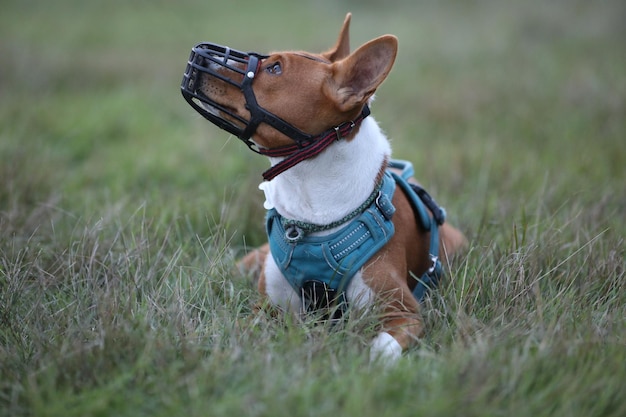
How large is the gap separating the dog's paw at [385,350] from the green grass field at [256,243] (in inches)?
2.5

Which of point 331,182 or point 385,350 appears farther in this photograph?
point 331,182

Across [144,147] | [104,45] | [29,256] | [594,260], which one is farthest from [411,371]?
[104,45]

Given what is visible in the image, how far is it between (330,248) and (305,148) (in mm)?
499

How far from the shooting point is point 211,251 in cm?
369

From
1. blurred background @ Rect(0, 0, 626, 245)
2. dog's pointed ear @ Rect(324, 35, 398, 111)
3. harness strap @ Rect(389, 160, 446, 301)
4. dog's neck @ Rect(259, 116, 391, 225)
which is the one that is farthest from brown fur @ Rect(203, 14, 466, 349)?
blurred background @ Rect(0, 0, 626, 245)

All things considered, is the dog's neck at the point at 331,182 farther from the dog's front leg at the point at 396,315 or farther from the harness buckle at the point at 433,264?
the harness buckle at the point at 433,264

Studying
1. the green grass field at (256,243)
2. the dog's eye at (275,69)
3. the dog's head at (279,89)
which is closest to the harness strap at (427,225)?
the green grass field at (256,243)

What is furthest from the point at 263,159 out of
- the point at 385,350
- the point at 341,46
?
the point at 385,350

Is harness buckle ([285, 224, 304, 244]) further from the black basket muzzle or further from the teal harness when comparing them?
the black basket muzzle

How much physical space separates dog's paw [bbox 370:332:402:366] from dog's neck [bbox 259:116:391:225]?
618mm

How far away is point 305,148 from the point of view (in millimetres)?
2953

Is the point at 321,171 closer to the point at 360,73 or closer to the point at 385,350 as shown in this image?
the point at 360,73

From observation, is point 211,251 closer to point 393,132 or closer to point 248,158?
point 248,158

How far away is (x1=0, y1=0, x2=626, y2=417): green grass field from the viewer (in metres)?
2.36
